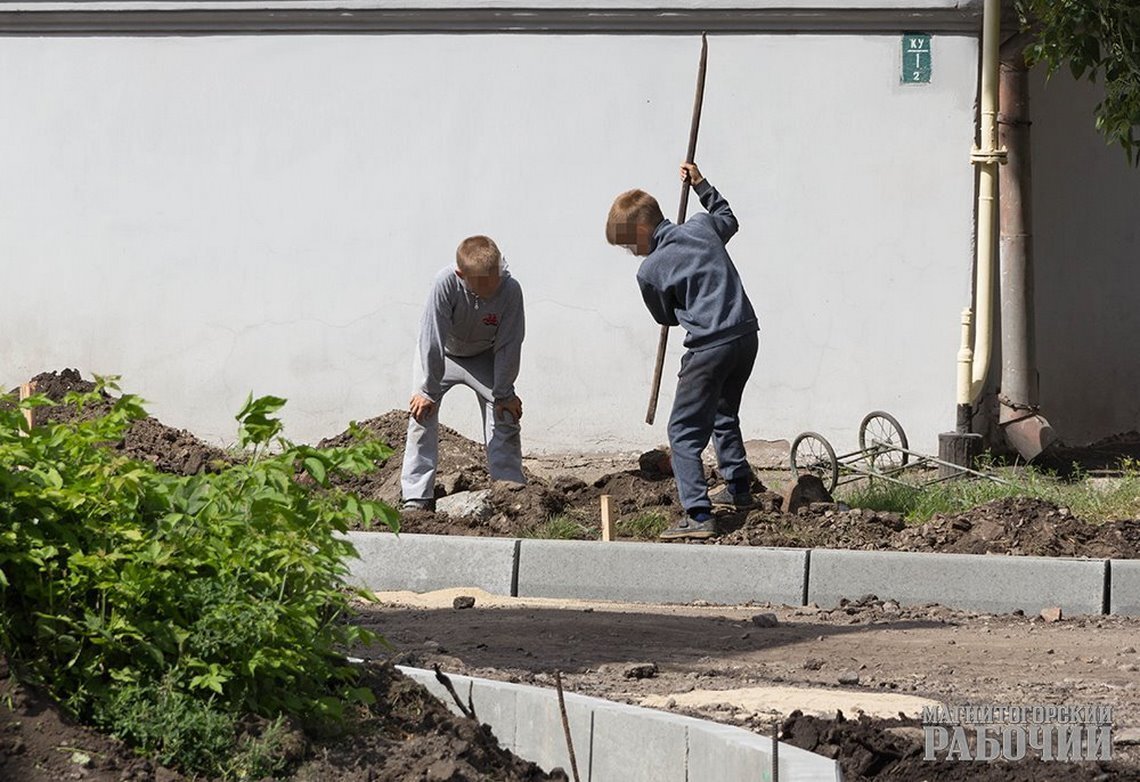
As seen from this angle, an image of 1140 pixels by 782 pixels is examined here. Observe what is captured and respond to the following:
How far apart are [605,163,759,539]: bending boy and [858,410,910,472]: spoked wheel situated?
1.67 m

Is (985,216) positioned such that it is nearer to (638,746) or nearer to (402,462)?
(402,462)

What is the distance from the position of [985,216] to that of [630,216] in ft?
11.8

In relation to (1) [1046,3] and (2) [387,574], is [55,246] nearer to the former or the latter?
(2) [387,574]

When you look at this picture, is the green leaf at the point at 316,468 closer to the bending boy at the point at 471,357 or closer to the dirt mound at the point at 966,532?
the dirt mound at the point at 966,532

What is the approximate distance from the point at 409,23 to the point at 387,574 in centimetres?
552

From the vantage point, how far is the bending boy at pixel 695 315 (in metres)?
8.29

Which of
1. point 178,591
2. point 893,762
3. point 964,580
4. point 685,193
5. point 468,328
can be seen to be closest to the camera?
point 178,591

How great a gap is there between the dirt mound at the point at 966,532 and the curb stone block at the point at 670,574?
2.06ft


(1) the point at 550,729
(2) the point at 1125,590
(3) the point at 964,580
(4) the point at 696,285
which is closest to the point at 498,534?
(4) the point at 696,285

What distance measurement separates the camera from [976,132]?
1138cm

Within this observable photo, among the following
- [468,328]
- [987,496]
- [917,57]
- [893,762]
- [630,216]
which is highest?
[917,57]

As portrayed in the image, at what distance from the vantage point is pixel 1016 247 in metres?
11.6

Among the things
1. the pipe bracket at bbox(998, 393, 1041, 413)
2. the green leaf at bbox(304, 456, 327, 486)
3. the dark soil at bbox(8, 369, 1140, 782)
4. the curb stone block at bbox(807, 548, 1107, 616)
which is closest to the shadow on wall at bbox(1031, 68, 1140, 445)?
the dark soil at bbox(8, 369, 1140, 782)

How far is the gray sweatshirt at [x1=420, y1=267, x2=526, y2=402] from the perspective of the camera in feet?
29.6
